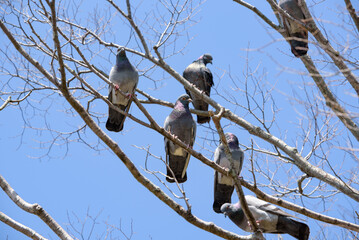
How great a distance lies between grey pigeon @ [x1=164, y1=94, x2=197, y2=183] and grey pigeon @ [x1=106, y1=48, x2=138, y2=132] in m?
0.62

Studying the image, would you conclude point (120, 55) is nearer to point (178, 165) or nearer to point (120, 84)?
point (120, 84)

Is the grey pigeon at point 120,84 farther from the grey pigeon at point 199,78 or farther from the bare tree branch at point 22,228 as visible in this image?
the bare tree branch at point 22,228

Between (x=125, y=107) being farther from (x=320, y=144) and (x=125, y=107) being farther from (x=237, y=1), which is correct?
(x=320, y=144)

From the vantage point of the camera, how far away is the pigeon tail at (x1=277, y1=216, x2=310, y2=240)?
5133mm

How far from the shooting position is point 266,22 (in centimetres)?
557

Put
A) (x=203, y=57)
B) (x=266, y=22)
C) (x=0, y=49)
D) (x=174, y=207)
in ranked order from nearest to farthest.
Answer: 1. (x=174, y=207)
2. (x=0, y=49)
3. (x=266, y=22)
4. (x=203, y=57)

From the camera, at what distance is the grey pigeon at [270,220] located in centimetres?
517

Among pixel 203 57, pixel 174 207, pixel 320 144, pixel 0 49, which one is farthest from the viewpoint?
pixel 203 57

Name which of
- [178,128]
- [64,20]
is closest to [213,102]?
[178,128]

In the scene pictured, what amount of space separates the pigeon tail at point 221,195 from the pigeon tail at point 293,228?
998 millimetres

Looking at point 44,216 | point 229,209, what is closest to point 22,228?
point 44,216

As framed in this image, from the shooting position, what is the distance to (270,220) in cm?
530

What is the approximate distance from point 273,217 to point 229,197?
3.24 ft

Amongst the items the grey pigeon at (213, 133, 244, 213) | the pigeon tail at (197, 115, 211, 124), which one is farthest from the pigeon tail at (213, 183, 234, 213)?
the pigeon tail at (197, 115, 211, 124)
